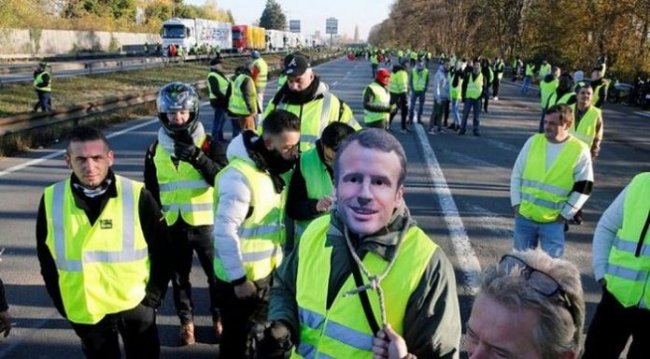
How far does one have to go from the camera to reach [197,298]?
5.43m

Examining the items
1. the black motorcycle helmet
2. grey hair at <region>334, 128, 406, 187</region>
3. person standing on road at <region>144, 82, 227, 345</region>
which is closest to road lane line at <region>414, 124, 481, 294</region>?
person standing on road at <region>144, 82, 227, 345</region>

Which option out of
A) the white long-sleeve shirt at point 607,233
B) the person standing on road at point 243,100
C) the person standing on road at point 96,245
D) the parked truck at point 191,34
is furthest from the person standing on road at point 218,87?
the parked truck at point 191,34

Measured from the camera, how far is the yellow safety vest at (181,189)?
4.32 m

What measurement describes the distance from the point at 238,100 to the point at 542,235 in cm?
808

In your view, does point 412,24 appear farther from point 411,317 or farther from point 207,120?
point 411,317

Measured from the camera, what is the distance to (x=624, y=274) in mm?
3307

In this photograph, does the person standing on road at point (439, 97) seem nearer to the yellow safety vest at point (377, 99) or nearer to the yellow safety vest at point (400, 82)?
the yellow safety vest at point (400, 82)

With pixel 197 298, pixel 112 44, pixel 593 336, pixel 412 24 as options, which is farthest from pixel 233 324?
pixel 412 24

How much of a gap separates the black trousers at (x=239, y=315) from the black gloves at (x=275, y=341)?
3.99ft

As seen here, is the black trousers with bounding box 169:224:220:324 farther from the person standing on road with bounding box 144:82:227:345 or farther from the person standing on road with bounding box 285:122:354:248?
the person standing on road with bounding box 285:122:354:248

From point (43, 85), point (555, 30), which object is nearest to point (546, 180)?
point (43, 85)

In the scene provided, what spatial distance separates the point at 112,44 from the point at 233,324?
211ft

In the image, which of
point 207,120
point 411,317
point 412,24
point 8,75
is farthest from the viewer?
point 412,24

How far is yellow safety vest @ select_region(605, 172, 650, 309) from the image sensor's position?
323 centimetres
